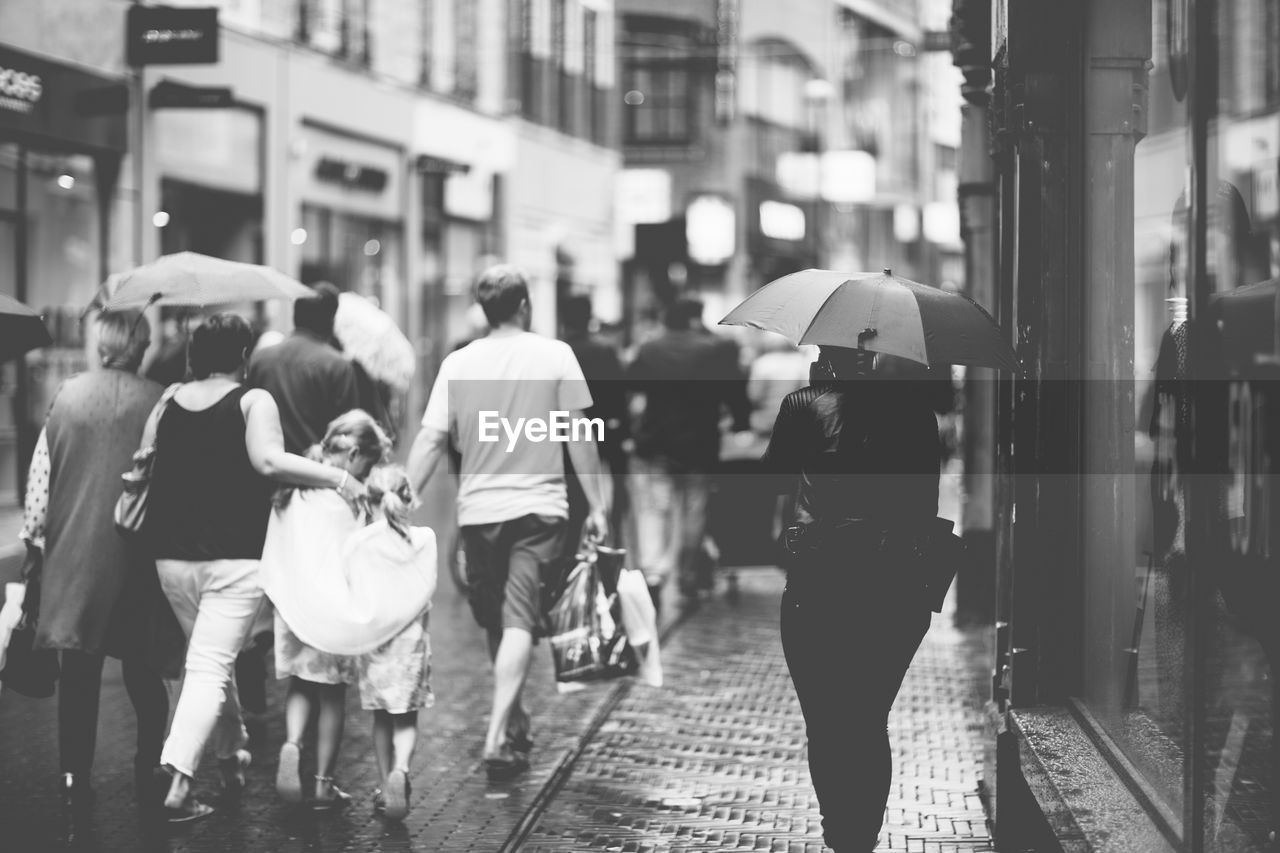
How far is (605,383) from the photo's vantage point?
1114 centimetres

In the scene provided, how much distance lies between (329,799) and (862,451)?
257 cm

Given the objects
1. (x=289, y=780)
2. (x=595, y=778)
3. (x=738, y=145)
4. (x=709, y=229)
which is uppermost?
(x=738, y=145)

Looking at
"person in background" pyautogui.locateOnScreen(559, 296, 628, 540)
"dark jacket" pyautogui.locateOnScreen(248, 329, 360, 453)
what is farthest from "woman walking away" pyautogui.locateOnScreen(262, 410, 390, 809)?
"person in background" pyautogui.locateOnScreen(559, 296, 628, 540)

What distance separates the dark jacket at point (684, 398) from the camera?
1244 cm

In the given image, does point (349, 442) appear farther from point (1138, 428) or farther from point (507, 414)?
point (1138, 428)

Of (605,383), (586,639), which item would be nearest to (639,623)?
(586,639)

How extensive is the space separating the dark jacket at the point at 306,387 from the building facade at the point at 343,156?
49.2 inches

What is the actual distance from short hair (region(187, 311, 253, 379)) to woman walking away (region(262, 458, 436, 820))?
0.46 meters

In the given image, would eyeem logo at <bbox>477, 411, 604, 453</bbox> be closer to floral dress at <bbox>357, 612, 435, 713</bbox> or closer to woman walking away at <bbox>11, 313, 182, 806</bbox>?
floral dress at <bbox>357, 612, 435, 713</bbox>

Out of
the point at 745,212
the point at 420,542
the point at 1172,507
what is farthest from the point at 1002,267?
the point at 745,212

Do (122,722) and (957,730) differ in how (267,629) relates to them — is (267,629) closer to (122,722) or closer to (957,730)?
(122,722)

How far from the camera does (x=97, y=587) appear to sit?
6934mm

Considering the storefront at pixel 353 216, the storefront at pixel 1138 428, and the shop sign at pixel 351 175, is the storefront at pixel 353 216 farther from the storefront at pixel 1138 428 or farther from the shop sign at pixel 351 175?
the storefront at pixel 1138 428

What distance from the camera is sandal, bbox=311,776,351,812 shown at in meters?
6.79
